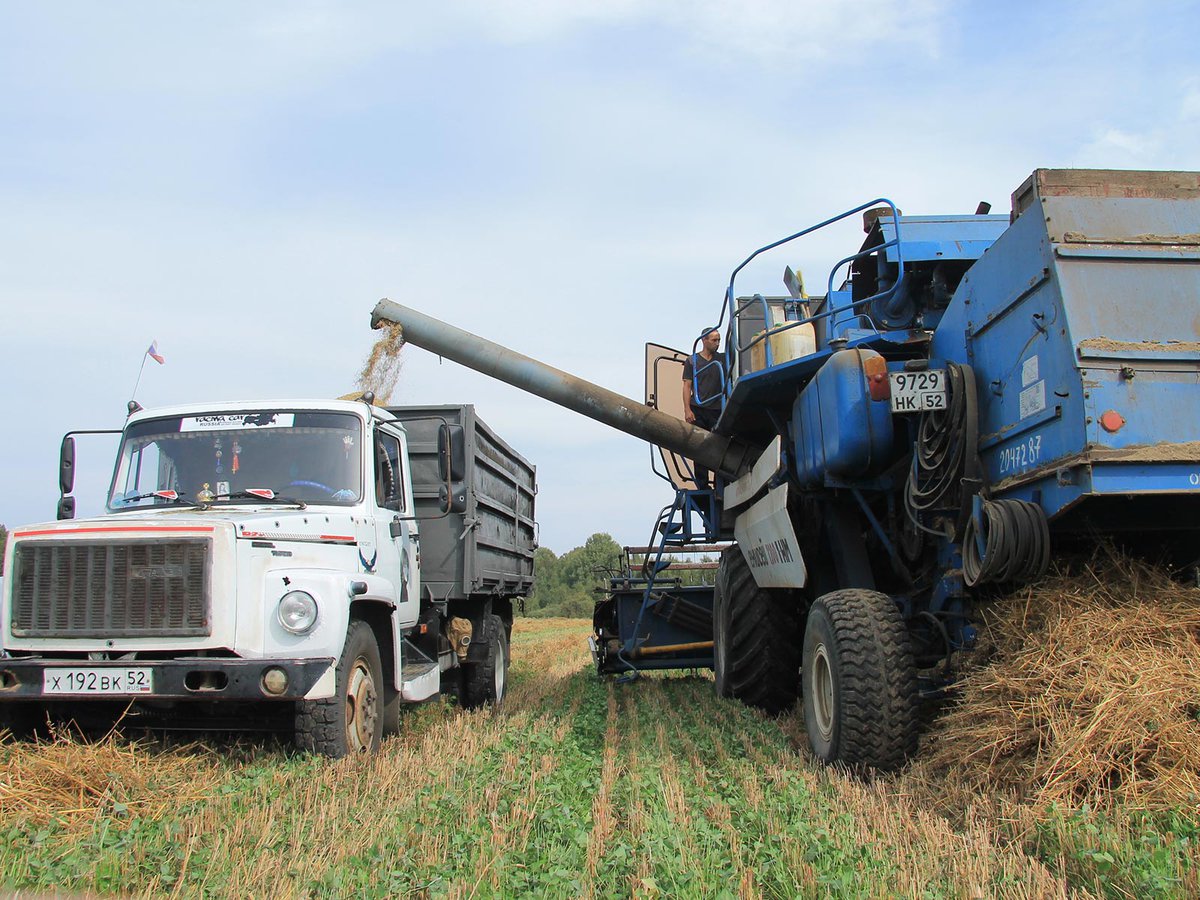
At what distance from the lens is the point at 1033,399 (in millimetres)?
4703

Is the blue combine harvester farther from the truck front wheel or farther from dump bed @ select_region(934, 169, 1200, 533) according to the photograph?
the truck front wheel

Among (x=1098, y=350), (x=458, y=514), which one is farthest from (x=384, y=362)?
(x=1098, y=350)

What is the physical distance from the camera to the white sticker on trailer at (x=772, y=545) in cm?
683

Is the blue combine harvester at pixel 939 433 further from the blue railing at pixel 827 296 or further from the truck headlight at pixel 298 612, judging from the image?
the truck headlight at pixel 298 612

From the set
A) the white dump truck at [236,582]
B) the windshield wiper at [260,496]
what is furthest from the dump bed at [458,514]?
the windshield wiper at [260,496]

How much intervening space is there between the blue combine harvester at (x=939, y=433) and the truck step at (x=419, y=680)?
2423mm

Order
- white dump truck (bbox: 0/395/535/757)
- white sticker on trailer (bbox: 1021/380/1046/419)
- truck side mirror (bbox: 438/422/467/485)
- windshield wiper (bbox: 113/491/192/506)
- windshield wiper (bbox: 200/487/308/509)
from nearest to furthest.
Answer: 1. white sticker on trailer (bbox: 1021/380/1046/419)
2. white dump truck (bbox: 0/395/535/757)
3. windshield wiper (bbox: 200/487/308/509)
4. windshield wiper (bbox: 113/491/192/506)
5. truck side mirror (bbox: 438/422/467/485)

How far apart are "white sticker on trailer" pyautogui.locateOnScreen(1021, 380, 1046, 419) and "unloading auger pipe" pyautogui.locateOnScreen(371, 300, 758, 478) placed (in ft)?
13.0

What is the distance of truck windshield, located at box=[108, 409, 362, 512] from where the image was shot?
6363mm

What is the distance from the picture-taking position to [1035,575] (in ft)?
15.4

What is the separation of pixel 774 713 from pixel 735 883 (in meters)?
4.88

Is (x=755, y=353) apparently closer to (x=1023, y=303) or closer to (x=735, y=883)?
(x=1023, y=303)

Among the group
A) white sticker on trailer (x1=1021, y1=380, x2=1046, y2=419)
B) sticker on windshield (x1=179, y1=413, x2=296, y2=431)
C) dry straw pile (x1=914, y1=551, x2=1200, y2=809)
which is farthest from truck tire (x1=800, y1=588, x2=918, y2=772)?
sticker on windshield (x1=179, y1=413, x2=296, y2=431)

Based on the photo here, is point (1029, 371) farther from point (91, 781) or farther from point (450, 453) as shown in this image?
point (91, 781)
